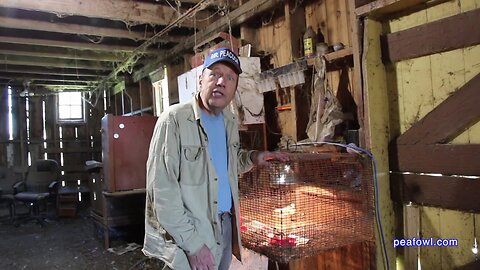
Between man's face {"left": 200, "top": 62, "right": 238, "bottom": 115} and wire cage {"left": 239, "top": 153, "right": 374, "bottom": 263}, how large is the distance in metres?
0.57

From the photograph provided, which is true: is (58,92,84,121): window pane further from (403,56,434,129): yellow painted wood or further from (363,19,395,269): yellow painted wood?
(403,56,434,129): yellow painted wood

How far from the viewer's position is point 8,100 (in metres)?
9.73

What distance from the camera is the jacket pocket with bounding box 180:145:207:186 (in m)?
1.78

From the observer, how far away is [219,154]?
6.52 feet

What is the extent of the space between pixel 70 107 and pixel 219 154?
10.0 m

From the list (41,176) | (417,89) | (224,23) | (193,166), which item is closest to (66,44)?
(224,23)

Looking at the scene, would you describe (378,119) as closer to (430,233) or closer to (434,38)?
(434,38)

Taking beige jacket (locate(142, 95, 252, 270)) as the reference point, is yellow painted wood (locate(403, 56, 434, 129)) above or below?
above

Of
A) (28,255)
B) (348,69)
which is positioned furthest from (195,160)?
(28,255)

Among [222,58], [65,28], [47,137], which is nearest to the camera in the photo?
[222,58]

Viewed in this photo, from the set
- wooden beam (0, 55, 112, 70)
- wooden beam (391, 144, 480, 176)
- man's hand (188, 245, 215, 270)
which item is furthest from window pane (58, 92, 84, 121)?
wooden beam (391, 144, 480, 176)

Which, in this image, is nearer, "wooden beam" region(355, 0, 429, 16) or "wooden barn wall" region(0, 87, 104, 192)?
"wooden beam" region(355, 0, 429, 16)

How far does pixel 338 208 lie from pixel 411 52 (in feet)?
3.51

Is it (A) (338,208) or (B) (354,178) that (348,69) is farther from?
(A) (338,208)
